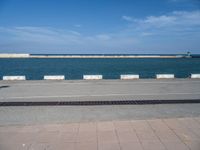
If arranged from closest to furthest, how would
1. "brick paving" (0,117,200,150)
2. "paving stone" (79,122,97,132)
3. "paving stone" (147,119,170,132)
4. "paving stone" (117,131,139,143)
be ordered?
"brick paving" (0,117,200,150) → "paving stone" (117,131,139,143) → "paving stone" (147,119,170,132) → "paving stone" (79,122,97,132)

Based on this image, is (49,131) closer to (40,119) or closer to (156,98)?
(40,119)

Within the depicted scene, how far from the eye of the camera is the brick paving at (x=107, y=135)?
19.2 feet

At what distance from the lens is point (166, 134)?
21.6 feet

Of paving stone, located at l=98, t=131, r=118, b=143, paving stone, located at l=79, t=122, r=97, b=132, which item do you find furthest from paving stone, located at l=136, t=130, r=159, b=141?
paving stone, located at l=79, t=122, r=97, b=132

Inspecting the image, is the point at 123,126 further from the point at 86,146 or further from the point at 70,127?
the point at 86,146

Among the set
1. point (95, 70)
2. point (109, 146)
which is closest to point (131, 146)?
point (109, 146)

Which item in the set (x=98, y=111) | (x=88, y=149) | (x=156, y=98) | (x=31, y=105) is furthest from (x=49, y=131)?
(x=156, y=98)

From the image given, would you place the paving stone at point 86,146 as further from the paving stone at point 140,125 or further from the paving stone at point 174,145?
the paving stone at point 174,145

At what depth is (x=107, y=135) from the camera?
6.54 meters

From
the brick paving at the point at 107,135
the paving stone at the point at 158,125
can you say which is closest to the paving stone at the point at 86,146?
the brick paving at the point at 107,135

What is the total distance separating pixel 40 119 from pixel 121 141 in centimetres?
320

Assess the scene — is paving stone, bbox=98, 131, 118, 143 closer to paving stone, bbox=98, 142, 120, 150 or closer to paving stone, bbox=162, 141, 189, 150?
paving stone, bbox=98, 142, 120, 150

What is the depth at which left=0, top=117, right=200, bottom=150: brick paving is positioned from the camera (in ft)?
19.2

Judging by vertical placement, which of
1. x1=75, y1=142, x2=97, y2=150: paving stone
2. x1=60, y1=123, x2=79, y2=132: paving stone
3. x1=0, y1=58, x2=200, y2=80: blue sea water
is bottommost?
x1=0, y1=58, x2=200, y2=80: blue sea water
